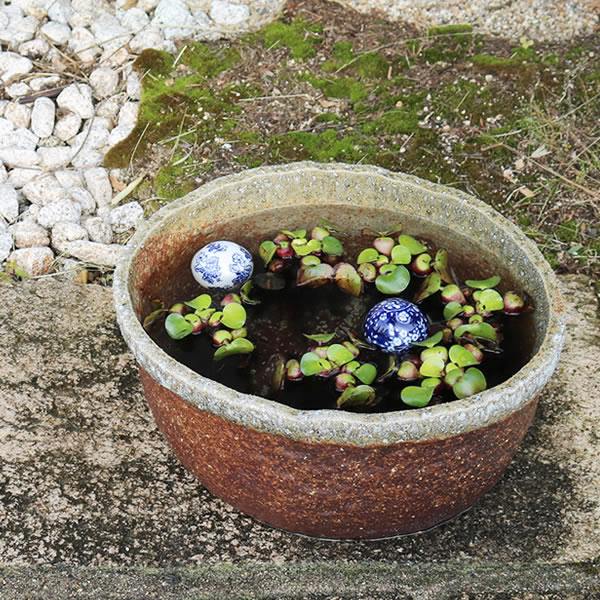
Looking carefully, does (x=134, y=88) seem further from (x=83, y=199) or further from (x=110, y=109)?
(x=83, y=199)

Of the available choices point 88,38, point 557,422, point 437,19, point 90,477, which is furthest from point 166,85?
point 557,422

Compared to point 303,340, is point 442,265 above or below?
above

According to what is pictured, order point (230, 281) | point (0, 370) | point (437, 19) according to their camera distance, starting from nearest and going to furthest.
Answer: point (230, 281) < point (0, 370) < point (437, 19)

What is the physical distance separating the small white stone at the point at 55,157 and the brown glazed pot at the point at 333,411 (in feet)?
4.43

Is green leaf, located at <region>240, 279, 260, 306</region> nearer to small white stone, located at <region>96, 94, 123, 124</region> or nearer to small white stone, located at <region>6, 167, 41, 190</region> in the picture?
small white stone, located at <region>6, 167, 41, 190</region>

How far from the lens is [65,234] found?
2.90m

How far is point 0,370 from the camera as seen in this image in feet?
7.51

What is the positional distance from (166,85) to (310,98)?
58 cm

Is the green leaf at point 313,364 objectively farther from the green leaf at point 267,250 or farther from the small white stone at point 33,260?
the small white stone at point 33,260

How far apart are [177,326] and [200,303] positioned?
98 millimetres

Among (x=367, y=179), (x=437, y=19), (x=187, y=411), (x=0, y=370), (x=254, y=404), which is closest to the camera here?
(x=254, y=404)

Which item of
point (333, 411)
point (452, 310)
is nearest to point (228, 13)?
point (452, 310)

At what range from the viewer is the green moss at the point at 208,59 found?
3.38 m

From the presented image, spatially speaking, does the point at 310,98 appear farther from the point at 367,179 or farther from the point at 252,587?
the point at 252,587
